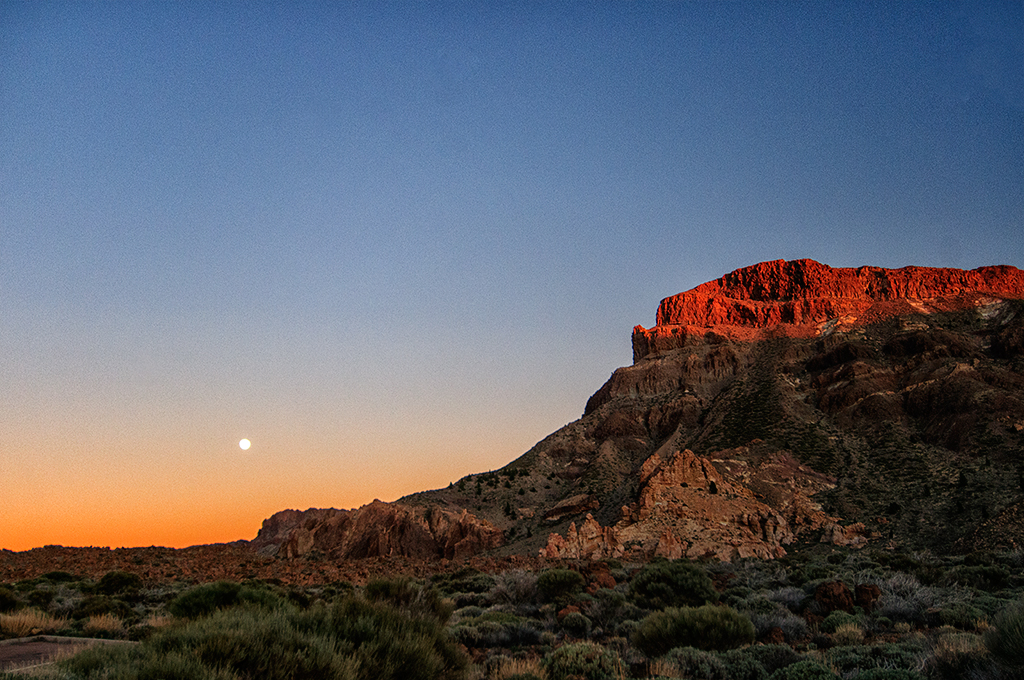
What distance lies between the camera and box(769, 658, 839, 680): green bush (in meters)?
7.87

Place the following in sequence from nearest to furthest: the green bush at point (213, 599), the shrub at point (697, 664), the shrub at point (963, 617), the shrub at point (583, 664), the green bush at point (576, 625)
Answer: the shrub at point (583, 664), the shrub at point (697, 664), the green bush at point (213, 599), the shrub at point (963, 617), the green bush at point (576, 625)

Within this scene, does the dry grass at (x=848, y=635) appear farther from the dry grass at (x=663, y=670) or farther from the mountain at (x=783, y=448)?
the mountain at (x=783, y=448)

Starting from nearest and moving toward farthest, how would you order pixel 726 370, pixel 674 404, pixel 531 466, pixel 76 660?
1. pixel 76 660
2. pixel 531 466
3. pixel 674 404
4. pixel 726 370

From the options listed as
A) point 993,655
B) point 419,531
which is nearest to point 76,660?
point 993,655

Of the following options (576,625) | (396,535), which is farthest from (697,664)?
(396,535)

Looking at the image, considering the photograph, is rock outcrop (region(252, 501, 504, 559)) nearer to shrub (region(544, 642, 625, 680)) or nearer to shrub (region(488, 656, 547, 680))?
shrub (region(488, 656, 547, 680))

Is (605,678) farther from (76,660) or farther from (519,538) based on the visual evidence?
(519,538)

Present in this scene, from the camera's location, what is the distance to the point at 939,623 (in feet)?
44.3

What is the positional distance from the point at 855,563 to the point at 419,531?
32548 millimetres

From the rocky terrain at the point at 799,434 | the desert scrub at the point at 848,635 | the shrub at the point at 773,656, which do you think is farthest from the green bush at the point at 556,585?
the rocky terrain at the point at 799,434

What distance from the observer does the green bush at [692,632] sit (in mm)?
10984

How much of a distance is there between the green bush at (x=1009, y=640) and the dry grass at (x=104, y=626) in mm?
15915

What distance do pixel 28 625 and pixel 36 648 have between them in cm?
300

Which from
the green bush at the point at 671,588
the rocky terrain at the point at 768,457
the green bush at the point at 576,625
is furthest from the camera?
the rocky terrain at the point at 768,457
